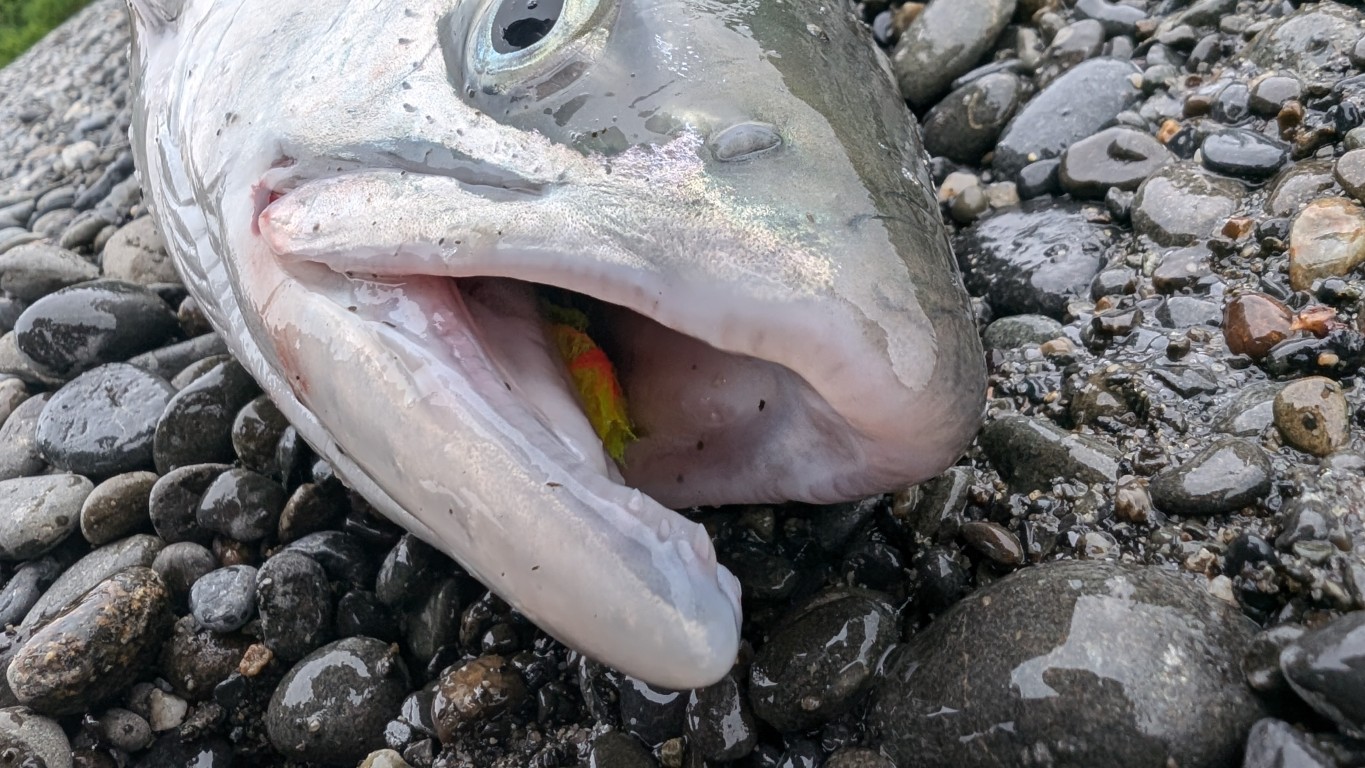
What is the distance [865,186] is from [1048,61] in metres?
1.97

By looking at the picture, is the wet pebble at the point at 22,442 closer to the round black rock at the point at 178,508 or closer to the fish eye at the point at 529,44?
the round black rock at the point at 178,508

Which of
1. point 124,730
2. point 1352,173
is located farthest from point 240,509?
point 1352,173

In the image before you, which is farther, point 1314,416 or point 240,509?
point 240,509

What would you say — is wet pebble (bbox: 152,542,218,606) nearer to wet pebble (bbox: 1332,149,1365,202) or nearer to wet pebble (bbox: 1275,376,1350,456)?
wet pebble (bbox: 1275,376,1350,456)

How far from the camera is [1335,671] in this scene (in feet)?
4.29

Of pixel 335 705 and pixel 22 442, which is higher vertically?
pixel 22 442

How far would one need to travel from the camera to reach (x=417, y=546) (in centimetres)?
213

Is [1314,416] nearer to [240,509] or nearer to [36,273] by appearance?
[240,509]

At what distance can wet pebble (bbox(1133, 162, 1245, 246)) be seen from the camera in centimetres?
225

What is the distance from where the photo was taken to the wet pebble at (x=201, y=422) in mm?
2516

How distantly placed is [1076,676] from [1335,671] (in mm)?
360

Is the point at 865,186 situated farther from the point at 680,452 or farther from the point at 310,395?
the point at 310,395

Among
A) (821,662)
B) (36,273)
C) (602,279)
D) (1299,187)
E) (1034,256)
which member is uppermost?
(602,279)

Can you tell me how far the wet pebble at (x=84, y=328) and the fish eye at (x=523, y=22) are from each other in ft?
6.86
